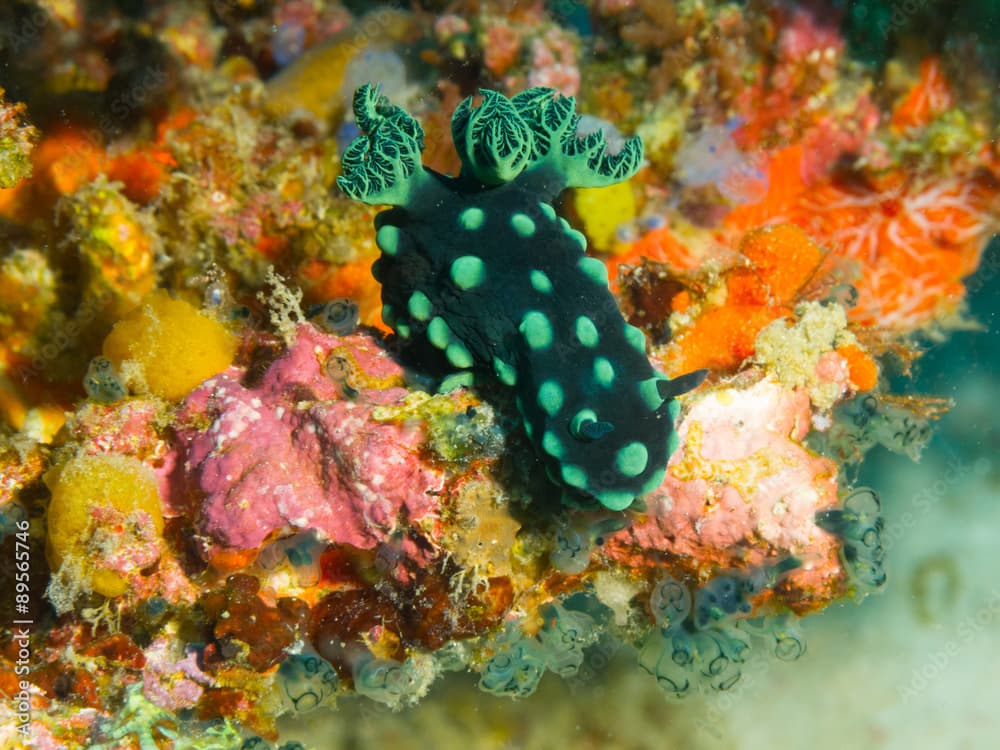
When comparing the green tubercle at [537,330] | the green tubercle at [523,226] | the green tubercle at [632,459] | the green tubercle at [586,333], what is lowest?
the green tubercle at [632,459]

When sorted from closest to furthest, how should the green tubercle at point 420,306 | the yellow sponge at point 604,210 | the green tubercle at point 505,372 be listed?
the green tubercle at point 505,372
the green tubercle at point 420,306
the yellow sponge at point 604,210

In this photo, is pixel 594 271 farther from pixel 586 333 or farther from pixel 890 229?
pixel 890 229

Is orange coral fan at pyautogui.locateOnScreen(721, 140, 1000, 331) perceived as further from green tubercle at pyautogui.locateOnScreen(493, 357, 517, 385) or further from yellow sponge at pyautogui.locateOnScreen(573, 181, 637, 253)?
green tubercle at pyautogui.locateOnScreen(493, 357, 517, 385)

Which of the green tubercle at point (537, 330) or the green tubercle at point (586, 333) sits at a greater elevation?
the green tubercle at point (537, 330)

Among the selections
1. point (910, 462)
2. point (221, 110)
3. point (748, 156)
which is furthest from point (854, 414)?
point (221, 110)

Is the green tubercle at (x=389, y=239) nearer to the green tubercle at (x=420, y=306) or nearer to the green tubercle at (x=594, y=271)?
the green tubercle at (x=420, y=306)

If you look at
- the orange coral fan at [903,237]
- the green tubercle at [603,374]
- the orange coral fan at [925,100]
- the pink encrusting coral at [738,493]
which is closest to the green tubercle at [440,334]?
the green tubercle at [603,374]

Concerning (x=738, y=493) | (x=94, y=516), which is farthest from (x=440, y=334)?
(x=94, y=516)
